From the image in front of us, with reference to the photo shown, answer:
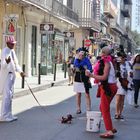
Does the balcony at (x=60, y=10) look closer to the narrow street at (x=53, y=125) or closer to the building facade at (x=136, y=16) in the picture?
the narrow street at (x=53, y=125)

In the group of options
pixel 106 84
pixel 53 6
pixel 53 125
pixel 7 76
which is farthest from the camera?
pixel 53 6

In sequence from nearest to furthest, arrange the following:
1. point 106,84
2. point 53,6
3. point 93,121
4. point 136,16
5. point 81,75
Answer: point 106,84 → point 93,121 → point 81,75 → point 53,6 → point 136,16

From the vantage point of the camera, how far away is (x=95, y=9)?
65688 mm

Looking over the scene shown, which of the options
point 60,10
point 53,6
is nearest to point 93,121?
point 53,6

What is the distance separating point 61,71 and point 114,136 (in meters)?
31.8

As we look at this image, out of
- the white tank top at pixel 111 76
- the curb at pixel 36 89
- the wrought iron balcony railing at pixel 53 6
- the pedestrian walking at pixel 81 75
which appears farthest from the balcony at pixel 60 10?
the white tank top at pixel 111 76

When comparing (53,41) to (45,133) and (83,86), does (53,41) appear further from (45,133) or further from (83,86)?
(45,133)

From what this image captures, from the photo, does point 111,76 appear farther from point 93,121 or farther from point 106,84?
point 93,121

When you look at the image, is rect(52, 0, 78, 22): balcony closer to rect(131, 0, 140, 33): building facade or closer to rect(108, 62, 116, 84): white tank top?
rect(108, 62, 116, 84): white tank top

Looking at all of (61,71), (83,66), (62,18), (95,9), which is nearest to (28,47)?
(62,18)

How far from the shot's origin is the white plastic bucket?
10539 millimetres

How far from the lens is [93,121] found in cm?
1060

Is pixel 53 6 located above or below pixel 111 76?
above

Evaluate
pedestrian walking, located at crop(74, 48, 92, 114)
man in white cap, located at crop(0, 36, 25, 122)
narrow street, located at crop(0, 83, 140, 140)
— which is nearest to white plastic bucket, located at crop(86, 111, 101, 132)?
narrow street, located at crop(0, 83, 140, 140)
